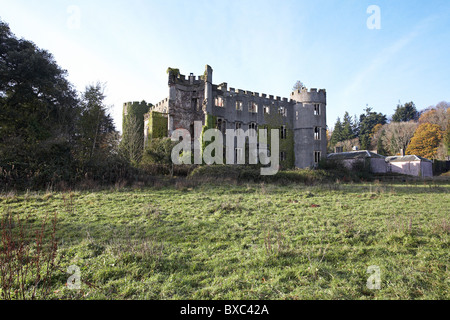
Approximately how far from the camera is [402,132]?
51562mm

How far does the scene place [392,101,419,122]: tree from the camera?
62469 millimetres

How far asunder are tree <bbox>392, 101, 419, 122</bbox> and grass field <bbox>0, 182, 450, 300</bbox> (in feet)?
218

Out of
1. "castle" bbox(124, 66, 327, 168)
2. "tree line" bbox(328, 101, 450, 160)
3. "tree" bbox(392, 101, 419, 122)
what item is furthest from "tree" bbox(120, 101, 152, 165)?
"tree" bbox(392, 101, 419, 122)

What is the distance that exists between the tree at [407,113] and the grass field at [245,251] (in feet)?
218

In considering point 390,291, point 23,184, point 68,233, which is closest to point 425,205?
point 390,291

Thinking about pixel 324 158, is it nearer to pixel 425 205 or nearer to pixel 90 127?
pixel 425 205

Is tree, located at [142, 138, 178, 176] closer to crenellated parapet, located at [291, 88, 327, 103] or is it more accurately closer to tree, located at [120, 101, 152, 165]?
tree, located at [120, 101, 152, 165]

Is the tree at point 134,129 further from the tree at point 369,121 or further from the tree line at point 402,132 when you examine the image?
the tree at point 369,121

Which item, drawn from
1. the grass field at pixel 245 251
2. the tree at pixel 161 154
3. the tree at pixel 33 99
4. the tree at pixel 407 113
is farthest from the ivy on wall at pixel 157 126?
the tree at pixel 407 113

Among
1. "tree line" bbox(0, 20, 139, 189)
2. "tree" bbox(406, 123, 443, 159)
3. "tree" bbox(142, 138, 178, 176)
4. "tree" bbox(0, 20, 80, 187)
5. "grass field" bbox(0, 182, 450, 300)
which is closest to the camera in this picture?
"grass field" bbox(0, 182, 450, 300)

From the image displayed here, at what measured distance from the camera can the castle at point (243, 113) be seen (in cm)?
2502

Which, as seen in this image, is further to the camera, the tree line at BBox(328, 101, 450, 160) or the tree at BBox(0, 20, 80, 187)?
the tree line at BBox(328, 101, 450, 160)

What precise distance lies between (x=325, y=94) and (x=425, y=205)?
76.3 feet
